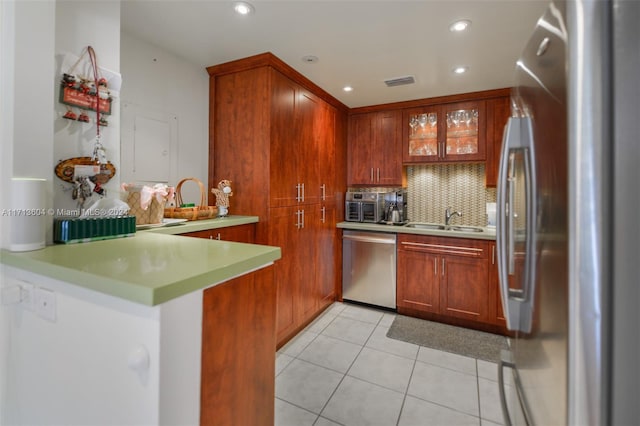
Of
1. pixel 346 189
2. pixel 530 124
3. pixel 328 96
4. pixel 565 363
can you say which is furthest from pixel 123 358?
pixel 346 189

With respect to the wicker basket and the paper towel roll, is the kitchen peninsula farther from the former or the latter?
the wicker basket

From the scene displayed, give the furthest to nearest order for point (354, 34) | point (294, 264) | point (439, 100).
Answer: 1. point (439, 100)
2. point (294, 264)
3. point (354, 34)

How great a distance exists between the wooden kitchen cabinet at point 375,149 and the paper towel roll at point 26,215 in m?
3.14

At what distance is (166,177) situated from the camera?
2340mm

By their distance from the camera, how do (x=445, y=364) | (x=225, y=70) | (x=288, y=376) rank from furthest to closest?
(x=225, y=70) → (x=445, y=364) → (x=288, y=376)

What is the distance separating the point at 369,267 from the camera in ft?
11.2

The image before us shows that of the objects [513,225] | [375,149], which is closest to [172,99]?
[375,149]

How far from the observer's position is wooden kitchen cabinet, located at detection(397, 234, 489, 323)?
9.50ft

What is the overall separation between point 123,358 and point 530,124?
129cm

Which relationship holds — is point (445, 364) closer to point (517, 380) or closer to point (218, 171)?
point (517, 380)

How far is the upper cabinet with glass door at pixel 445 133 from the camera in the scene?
10.5ft

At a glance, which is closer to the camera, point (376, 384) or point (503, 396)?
point (503, 396)

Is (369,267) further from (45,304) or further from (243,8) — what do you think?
(45,304)

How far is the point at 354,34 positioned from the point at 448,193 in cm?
226
